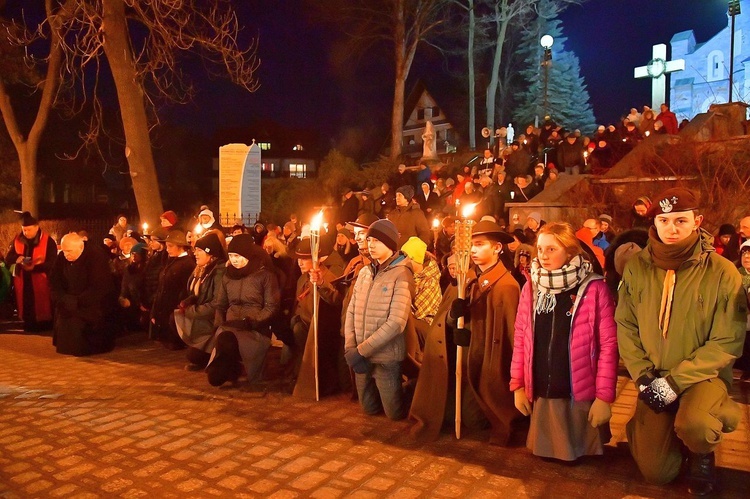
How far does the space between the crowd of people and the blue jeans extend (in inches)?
0.6

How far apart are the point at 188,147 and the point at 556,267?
1974 inches

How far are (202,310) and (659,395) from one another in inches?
207

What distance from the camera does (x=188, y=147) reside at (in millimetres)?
51594

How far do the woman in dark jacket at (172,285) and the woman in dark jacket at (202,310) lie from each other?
3.71 ft

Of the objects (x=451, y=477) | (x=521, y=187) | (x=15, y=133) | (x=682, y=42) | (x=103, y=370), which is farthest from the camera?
(x=682, y=42)

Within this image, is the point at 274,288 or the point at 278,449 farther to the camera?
the point at 274,288

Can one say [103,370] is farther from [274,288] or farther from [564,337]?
[564,337]

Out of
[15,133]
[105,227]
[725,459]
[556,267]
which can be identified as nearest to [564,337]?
[556,267]

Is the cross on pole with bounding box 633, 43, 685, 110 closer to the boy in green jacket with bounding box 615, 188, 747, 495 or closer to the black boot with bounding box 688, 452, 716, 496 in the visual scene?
the boy in green jacket with bounding box 615, 188, 747, 495

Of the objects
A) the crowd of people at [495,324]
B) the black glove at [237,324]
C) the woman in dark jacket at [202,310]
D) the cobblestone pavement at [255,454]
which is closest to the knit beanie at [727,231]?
the crowd of people at [495,324]

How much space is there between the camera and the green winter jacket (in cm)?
435

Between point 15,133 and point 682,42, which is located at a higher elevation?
point 682,42

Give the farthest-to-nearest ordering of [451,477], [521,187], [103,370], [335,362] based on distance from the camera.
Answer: [521,187] < [103,370] < [335,362] < [451,477]

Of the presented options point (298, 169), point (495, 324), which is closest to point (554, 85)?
point (298, 169)
